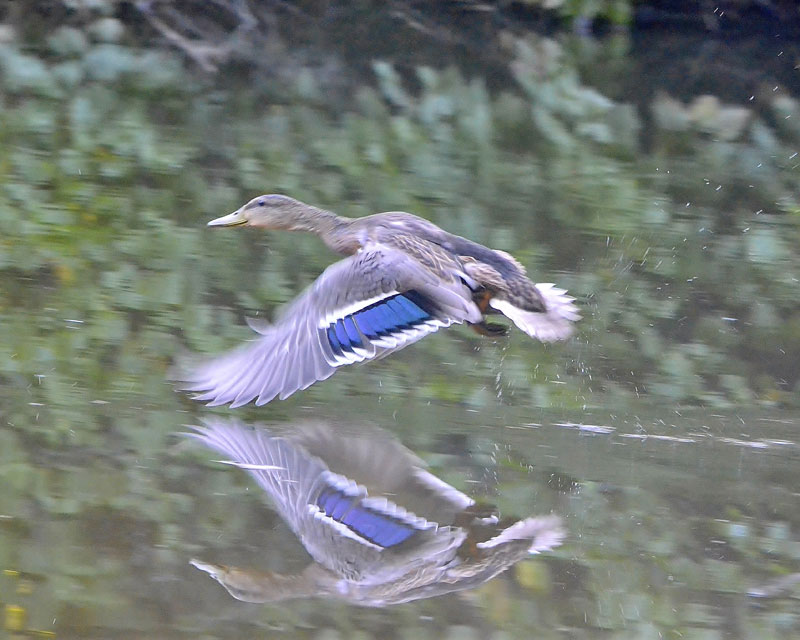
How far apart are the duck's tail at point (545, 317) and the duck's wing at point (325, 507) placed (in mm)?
1001

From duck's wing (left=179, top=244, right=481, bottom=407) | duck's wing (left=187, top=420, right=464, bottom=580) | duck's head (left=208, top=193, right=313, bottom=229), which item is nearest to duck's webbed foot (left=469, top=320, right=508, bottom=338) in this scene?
duck's wing (left=179, top=244, right=481, bottom=407)

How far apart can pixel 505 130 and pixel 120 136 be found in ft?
9.64

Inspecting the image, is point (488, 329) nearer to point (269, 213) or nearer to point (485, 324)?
point (485, 324)

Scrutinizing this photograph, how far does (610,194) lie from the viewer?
28.7 feet

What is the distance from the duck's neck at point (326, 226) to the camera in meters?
6.23

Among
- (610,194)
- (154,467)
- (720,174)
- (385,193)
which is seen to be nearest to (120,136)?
(385,193)

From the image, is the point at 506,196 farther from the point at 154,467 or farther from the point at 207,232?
the point at 154,467

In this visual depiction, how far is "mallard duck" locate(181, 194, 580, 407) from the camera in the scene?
5.11m

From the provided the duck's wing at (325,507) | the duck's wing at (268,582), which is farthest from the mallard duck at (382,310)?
the duck's wing at (268,582)

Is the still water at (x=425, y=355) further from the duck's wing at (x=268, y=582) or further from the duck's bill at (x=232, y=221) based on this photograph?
the duck's bill at (x=232, y=221)

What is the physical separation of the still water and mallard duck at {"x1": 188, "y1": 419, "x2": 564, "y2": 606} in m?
0.07

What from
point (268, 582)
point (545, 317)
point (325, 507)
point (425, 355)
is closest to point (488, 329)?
point (545, 317)

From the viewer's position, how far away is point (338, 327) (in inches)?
205

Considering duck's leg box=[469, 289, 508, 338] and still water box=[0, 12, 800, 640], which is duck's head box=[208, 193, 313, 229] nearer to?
still water box=[0, 12, 800, 640]
